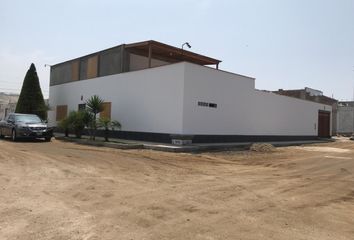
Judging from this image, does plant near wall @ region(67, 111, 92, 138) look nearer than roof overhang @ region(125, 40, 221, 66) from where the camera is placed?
Yes

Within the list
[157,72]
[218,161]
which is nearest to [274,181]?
[218,161]

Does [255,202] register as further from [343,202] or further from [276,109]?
[276,109]

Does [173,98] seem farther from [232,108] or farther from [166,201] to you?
[166,201]

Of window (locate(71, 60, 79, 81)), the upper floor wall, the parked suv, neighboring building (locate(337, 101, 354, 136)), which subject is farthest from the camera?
neighboring building (locate(337, 101, 354, 136))

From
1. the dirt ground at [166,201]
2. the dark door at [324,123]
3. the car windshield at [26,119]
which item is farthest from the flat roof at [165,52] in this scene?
the dark door at [324,123]

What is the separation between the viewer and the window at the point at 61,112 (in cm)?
3281

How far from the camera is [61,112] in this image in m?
33.5

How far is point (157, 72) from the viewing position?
22.5 meters

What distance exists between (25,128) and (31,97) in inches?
427

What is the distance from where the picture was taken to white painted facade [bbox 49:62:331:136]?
21.1 metres

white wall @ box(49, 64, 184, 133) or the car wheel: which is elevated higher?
white wall @ box(49, 64, 184, 133)

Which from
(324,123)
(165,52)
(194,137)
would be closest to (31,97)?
(165,52)

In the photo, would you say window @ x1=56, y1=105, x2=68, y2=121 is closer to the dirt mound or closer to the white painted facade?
the white painted facade

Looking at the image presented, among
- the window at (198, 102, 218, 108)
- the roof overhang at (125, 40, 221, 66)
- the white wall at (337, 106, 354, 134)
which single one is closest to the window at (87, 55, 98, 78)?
the roof overhang at (125, 40, 221, 66)
